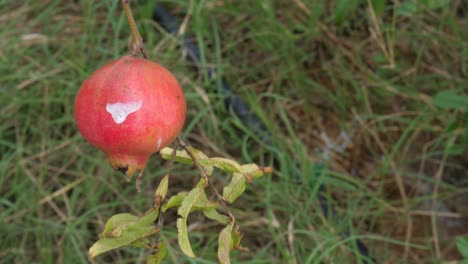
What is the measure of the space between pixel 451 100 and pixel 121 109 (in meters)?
1.01

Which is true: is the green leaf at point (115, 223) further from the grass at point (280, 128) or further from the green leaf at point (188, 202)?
the grass at point (280, 128)

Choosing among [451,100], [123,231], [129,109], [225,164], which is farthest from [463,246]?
[129,109]

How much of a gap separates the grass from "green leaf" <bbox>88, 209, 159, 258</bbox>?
61 centimetres

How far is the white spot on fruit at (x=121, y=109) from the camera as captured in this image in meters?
0.82

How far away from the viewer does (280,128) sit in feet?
6.54

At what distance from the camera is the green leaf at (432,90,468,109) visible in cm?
159

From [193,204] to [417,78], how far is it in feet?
3.70

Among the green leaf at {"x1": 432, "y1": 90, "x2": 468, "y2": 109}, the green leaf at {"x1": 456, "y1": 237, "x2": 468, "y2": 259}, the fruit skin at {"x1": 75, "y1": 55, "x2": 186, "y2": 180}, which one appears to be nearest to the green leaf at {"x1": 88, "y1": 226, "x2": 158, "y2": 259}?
the fruit skin at {"x1": 75, "y1": 55, "x2": 186, "y2": 180}

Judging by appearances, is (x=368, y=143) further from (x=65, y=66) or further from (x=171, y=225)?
(x=65, y=66)

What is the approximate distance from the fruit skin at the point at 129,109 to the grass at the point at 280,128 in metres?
0.85

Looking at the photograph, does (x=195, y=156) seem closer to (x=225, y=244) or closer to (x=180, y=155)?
(x=180, y=155)

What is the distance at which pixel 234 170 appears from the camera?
1084 mm

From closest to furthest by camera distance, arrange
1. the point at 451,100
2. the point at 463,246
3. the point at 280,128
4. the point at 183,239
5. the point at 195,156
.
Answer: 1. the point at 183,239
2. the point at 195,156
3. the point at 463,246
4. the point at 451,100
5. the point at 280,128

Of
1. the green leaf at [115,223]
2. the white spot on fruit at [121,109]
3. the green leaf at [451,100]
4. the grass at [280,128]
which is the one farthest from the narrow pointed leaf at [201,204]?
the green leaf at [451,100]
